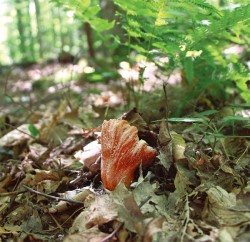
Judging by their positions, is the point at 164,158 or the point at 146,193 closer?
the point at 146,193

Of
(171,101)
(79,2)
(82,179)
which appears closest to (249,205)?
(82,179)

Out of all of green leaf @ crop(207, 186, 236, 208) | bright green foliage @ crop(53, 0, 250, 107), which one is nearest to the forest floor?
green leaf @ crop(207, 186, 236, 208)

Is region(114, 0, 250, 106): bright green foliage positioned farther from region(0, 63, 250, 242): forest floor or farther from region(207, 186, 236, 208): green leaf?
region(207, 186, 236, 208): green leaf

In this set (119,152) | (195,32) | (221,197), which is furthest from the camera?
(195,32)

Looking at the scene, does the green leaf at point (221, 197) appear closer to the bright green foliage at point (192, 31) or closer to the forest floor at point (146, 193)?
the forest floor at point (146, 193)

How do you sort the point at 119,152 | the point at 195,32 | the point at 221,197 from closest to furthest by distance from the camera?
the point at 221,197 < the point at 119,152 < the point at 195,32

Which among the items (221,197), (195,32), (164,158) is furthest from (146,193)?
(195,32)

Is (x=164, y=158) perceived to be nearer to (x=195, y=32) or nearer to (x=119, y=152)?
(x=119, y=152)

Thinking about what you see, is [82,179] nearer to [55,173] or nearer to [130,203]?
[55,173]
